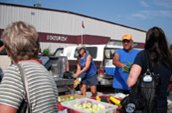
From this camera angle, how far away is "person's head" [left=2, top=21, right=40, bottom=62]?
2214 millimetres

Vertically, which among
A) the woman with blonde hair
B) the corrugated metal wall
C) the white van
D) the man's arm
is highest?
the corrugated metal wall

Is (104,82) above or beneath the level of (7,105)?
beneath

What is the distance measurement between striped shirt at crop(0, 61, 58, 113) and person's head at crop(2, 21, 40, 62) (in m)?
0.06

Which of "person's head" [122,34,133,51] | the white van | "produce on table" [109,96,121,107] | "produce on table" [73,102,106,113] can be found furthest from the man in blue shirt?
the white van

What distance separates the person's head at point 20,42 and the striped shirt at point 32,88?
6 centimetres

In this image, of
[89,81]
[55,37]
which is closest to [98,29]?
[55,37]

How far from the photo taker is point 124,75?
600 centimetres

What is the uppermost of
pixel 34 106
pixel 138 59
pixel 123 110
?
pixel 138 59

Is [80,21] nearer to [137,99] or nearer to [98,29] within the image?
[98,29]

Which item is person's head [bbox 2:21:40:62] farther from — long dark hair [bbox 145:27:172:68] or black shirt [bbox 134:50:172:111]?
long dark hair [bbox 145:27:172:68]

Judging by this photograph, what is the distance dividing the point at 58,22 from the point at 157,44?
26.9 m

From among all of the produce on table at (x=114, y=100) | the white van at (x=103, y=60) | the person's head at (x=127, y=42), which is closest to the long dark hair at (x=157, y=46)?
the produce on table at (x=114, y=100)

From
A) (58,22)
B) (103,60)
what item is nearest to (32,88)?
(103,60)

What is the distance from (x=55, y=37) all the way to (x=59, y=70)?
22030mm
